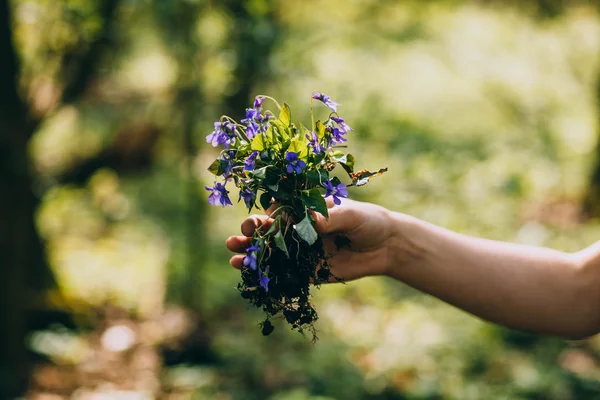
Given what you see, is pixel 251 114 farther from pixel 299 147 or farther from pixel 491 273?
pixel 491 273

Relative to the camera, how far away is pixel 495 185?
5.80m

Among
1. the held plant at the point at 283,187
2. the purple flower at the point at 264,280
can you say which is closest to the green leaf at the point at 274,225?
the held plant at the point at 283,187

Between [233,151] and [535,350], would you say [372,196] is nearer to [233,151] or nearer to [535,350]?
[535,350]

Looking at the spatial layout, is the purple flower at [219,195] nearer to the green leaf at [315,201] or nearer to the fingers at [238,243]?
the fingers at [238,243]

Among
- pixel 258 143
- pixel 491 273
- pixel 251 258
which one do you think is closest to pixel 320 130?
pixel 258 143

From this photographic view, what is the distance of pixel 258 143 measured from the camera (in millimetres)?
1570

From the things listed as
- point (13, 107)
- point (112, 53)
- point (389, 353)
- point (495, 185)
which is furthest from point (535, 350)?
point (13, 107)

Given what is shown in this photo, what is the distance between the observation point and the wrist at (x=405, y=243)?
189 cm

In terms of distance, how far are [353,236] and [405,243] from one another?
8.7 inches

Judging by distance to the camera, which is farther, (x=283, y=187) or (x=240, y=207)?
(x=240, y=207)

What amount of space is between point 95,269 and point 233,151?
5019mm

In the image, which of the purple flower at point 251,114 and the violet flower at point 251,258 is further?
the purple flower at point 251,114

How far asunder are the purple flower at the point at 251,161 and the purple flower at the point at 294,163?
0.09 meters

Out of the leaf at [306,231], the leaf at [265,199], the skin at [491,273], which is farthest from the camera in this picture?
the skin at [491,273]
